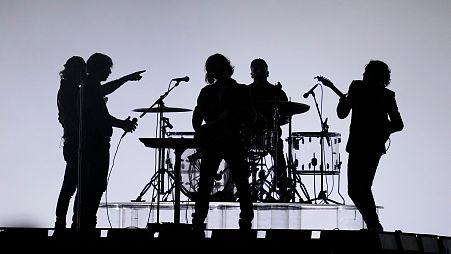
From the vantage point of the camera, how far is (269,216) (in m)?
9.32

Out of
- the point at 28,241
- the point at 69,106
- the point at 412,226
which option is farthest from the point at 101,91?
the point at 412,226

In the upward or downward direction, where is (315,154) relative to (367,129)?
upward

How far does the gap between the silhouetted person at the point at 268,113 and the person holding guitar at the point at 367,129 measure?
1.93 meters

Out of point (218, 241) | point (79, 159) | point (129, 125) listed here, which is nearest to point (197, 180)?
point (129, 125)

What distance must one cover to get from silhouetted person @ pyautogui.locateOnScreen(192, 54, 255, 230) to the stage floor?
2285mm

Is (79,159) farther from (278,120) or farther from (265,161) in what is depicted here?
(265,161)

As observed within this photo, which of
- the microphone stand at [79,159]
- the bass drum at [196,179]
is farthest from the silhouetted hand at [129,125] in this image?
the bass drum at [196,179]

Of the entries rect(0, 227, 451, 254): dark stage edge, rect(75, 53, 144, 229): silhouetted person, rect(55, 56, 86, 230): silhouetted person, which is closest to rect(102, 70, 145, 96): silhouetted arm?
rect(75, 53, 144, 229): silhouetted person

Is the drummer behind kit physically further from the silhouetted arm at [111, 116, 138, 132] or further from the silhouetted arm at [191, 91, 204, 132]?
the silhouetted arm at [191, 91, 204, 132]

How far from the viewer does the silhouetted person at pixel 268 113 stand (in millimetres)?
9445

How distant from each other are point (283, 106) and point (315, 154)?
96.7 inches

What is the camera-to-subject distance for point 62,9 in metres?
10.9

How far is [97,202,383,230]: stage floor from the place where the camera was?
9328 mm

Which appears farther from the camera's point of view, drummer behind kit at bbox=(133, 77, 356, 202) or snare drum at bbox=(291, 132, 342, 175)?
snare drum at bbox=(291, 132, 342, 175)
